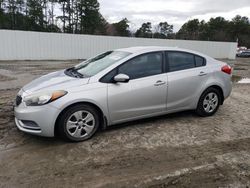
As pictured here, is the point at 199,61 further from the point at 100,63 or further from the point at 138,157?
the point at 138,157

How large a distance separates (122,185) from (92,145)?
1094mm

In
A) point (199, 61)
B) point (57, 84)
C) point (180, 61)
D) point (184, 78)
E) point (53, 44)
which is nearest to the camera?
point (57, 84)

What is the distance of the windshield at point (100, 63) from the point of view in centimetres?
418

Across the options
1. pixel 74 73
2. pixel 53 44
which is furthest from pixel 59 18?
pixel 74 73

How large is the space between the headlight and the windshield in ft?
2.33

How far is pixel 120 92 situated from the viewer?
3945 millimetres

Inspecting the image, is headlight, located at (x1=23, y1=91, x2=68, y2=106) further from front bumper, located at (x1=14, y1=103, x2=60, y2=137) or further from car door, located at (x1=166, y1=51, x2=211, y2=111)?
car door, located at (x1=166, y1=51, x2=211, y2=111)

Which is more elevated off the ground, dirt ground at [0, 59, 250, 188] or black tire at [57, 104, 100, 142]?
black tire at [57, 104, 100, 142]

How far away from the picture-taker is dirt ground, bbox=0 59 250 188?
2.87 meters

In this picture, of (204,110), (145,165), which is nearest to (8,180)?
(145,165)

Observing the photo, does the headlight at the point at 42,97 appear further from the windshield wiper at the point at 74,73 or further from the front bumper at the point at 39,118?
the windshield wiper at the point at 74,73

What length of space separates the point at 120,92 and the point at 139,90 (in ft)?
1.20

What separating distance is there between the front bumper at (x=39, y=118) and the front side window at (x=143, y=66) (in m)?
1.31

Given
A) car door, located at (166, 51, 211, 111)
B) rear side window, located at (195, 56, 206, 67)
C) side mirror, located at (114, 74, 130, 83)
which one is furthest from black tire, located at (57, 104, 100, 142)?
rear side window, located at (195, 56, 206, 67)
